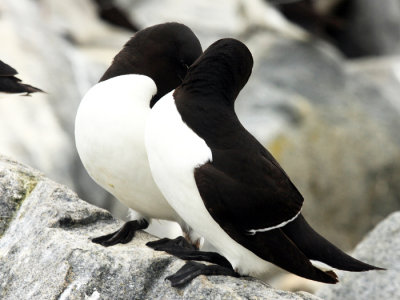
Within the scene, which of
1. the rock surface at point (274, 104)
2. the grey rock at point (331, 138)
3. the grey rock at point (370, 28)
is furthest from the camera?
the grey rock at point (370, 28)

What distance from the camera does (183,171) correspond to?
3896 millimetres

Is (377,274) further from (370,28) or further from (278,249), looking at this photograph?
(370,28)

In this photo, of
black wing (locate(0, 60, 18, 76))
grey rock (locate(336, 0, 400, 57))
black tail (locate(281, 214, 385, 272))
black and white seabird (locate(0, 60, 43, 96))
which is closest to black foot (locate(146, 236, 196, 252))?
black tail (locate(281, 214, 385, 272))

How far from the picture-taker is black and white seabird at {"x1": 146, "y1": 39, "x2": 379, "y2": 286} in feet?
12.8

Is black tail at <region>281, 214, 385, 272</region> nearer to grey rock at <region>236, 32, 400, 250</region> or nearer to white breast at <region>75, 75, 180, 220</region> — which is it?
white breast at <region>75, 75, 180, 220</region>

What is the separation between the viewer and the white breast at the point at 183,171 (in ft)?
12.8

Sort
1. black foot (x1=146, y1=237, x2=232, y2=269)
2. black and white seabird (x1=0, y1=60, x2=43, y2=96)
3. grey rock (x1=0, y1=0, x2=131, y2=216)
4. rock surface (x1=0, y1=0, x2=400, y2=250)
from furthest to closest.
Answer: rock surface (x1=0, y1=0, x2=400, y2=250) → grey rock (x1=0, y1=0, x2=131, y2=216) → black and white seabird (x1=0, y1=60, x2=43, y2=96) → black foot (x1=146, y1=237, x2=232, y2=269)

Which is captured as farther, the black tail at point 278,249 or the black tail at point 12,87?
the black tail at point 12,87

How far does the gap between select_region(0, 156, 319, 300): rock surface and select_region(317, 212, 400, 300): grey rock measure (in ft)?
4.86

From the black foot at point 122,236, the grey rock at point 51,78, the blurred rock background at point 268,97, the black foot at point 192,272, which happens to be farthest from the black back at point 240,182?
the blurred rock background at point 268,97

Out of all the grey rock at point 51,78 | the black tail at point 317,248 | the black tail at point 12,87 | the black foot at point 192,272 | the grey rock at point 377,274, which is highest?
the black tail at point 317,248

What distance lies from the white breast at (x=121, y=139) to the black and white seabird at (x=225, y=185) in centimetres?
29

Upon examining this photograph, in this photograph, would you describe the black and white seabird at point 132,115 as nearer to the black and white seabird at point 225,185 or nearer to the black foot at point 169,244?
the black foot at point 169,244

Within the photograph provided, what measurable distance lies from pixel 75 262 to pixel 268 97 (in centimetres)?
749
